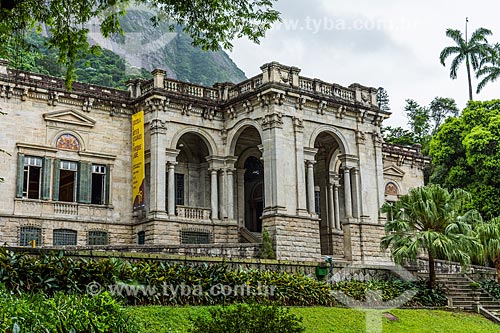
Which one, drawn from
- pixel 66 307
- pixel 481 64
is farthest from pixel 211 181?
pixel 481 64

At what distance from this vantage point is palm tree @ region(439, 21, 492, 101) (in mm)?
50156

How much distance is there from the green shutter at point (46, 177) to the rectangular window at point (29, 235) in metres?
1.41

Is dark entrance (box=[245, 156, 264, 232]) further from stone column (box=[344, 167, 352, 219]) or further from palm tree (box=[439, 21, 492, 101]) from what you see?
palm tree (box=[439, 21, 492, 101])

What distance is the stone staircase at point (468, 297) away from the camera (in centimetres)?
2380

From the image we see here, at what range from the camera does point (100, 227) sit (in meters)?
29.2

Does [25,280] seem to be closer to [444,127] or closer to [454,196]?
[454,196]

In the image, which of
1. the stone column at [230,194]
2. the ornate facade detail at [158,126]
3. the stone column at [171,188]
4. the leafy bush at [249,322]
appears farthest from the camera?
the stone column at [230,194]

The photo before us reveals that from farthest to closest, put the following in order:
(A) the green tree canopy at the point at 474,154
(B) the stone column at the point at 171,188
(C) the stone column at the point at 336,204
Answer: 1. (A) the green tree canopy at the point at 474,154
2. (C) the stone column at the point at 336,204
3. (B) the stone column at the point at 171,188

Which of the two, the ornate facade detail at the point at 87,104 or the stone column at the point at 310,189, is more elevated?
the ornate facade detail at the point at 87,104

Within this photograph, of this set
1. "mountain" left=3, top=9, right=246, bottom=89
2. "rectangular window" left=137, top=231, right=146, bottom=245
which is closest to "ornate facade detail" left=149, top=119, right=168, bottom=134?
"rectangular window" left=137, top=231, right=146, bottom=245

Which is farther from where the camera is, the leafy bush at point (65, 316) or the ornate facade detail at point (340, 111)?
the ornate facade detail at point (340, 111)

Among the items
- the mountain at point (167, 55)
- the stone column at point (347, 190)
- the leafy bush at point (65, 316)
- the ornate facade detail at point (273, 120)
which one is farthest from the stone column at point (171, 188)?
the mountain at point (167, 55)

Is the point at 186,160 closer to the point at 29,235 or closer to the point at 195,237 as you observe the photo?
the point at 195,237

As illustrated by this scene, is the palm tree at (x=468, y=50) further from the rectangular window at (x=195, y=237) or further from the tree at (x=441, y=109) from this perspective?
the rectangular window at (x=195, y=237)
